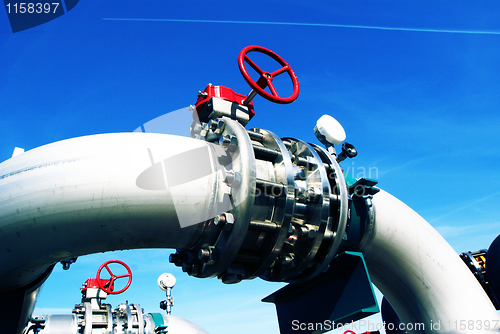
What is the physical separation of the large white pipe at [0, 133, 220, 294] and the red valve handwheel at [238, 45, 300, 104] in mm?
637

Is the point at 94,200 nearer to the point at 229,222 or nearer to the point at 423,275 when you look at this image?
the point at 229,222

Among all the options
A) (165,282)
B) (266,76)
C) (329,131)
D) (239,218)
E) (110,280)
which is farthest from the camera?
(165,282)

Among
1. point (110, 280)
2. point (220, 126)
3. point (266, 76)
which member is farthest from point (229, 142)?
point (110, 280)

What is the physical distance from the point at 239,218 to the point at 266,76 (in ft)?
3.53

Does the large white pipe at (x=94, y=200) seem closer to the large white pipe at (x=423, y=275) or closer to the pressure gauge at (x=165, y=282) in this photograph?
the large white pipe at (x=423, y=275)

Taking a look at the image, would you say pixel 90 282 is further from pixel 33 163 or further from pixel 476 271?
pixel 476 271

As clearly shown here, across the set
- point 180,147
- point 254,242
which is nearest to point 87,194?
point 180,147

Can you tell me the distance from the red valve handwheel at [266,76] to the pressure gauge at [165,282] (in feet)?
16.9

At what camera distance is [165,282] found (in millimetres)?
6785

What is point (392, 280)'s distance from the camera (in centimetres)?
275

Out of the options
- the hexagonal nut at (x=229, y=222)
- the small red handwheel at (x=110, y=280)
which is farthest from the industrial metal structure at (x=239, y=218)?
the small red handwheel at (x=110, y=280)

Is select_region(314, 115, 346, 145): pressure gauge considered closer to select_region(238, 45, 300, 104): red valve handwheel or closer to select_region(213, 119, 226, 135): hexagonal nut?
select_region(238, 45, 300, 104): red valve handwheel

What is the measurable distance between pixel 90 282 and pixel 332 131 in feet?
16.2

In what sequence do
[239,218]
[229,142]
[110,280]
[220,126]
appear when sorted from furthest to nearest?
[110,280] → [220,126] → [229,142] → [239,218]
